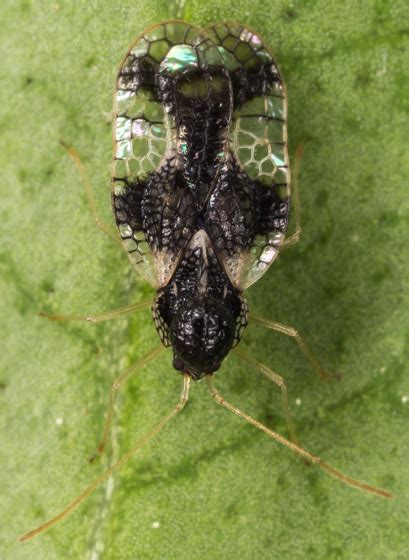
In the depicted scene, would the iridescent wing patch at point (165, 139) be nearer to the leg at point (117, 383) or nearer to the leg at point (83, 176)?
the leg at point (83, 176)

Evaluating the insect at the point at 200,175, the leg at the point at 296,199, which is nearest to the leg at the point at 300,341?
the insect at the point at 200,175

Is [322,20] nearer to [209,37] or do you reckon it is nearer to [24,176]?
[209,37]

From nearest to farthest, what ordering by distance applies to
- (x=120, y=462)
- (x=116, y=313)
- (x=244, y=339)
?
(x=120, y=462) → (x=116, y=313) → (x=244, y=339)

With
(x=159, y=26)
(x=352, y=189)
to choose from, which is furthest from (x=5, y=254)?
(x=352, y=189)

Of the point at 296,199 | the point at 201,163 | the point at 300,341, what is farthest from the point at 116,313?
the point at 296,199

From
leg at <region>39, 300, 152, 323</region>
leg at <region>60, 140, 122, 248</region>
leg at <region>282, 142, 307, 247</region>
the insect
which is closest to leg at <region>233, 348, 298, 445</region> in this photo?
the insect

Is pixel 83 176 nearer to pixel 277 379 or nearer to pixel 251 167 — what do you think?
pixel 251 167
